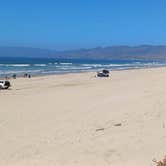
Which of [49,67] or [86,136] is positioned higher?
[86,136]

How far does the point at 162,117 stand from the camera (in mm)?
11258

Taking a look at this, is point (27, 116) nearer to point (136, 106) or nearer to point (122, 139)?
point (136, 106)

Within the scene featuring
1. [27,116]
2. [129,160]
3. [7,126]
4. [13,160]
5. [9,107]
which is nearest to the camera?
[129,160]

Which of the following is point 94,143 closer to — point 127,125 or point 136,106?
point 127,125

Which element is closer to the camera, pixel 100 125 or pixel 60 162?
pixel 60 162

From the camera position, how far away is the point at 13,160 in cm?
858

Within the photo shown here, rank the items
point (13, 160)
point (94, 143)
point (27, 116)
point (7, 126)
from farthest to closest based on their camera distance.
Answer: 1. point (27, 116)
2. point (7, 126)
3. point (94, 143)
4. point (13, 160)

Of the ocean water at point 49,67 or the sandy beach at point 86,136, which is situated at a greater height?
the sandy beach at point 86,136

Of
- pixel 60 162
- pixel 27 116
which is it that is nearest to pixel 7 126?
pixel 27 116

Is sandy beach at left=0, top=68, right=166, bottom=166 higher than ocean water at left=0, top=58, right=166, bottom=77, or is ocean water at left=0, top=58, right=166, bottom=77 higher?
sandy beach at left=0, top=68, right=166, bottom=166

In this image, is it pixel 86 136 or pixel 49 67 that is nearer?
pixel 86 136

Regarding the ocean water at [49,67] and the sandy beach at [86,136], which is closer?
the sandy beach at [86,136]

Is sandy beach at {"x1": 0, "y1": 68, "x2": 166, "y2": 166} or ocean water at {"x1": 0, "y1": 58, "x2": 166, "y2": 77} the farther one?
ocean water at {"x1": 0, "y1": 58, "x2": 166, "y2": 77}

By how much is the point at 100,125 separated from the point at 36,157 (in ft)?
10.2
